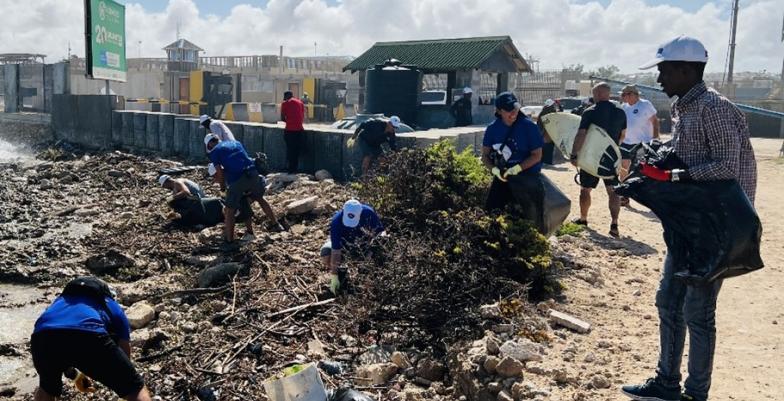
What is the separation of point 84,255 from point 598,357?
607 centimetres

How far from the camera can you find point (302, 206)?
28.9 ft

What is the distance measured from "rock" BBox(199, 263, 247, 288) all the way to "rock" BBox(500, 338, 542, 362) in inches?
134

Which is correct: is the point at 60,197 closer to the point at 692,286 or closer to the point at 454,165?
the point at 454,165

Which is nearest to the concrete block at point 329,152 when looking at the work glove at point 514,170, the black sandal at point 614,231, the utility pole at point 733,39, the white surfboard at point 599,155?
the white surfboard at point 599,155

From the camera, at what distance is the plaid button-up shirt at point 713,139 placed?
9.95ft

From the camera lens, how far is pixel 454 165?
22.4ft

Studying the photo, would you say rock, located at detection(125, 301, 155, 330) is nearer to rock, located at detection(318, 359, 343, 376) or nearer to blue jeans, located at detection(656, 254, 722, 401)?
rock, located at detection(318, 359, 343, 376)

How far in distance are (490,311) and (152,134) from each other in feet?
41.1

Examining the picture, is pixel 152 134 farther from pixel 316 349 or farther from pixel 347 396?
pixel 347 396

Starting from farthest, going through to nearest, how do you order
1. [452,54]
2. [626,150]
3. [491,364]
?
[452,54] → [626,150] → [491,364]

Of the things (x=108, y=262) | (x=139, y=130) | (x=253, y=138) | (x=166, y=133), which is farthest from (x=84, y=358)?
(x=139, y=130)

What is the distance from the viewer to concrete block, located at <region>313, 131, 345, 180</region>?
35.8ft

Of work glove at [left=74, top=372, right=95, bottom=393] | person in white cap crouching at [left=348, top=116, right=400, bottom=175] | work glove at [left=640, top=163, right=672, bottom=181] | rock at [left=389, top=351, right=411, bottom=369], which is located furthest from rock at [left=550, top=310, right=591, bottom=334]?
person in white cap crouching at [left=348, top=116, right=400, bottom=175]

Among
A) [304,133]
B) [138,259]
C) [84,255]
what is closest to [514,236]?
[138,259]
